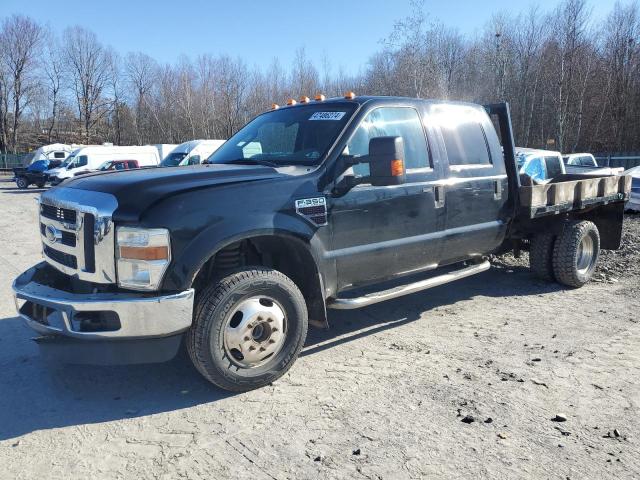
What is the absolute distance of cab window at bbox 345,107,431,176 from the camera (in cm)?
424

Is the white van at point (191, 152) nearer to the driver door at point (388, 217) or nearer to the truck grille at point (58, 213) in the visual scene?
the driver door at point (388, 217)

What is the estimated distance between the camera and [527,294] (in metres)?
6.23

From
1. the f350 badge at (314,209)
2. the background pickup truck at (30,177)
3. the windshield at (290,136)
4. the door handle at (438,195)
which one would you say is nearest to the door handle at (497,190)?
the door handle at (438,195)

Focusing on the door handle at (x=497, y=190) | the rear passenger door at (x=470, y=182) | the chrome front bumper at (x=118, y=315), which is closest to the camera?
the chrome front bumper at (x=118, y=315)

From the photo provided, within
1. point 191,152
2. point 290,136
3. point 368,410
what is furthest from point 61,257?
point 191,152

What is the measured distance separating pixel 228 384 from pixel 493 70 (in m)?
35.4

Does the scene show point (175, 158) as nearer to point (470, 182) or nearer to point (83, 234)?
point (470, 182)

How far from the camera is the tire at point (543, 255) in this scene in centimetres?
641

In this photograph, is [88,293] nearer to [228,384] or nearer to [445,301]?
[228,384]

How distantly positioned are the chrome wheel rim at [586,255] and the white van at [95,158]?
24.6 meters

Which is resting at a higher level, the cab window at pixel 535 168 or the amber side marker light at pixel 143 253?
the cab window at pixel 535 168

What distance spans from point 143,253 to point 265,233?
815 millimetres

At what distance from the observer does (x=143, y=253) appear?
3.21 metres

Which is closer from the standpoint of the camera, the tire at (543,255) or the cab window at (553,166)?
the tire at (543,255)
